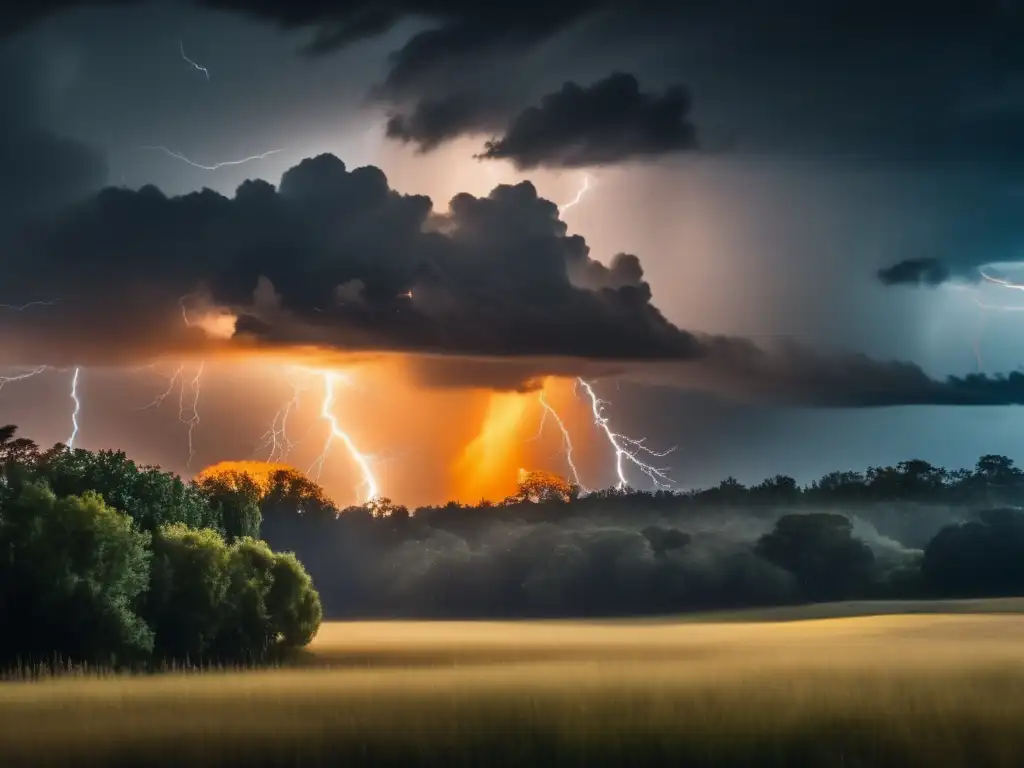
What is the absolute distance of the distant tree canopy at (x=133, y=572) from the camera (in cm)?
7481

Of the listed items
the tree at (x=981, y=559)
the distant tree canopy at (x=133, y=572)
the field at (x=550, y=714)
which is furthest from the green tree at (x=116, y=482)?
the tree at (x=981, y=559)

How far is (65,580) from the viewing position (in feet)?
244

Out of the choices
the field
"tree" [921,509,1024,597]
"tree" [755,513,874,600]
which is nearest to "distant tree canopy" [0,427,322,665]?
the field

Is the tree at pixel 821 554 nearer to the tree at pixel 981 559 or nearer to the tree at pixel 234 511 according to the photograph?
the tree at pixel 981 559

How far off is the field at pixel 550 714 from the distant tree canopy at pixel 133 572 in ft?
21.5

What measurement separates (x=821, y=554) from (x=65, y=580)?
135m

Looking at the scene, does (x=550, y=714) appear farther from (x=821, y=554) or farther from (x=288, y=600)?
(x=821, y=554)

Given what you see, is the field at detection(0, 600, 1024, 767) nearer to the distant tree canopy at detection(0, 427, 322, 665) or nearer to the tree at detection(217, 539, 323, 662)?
the distant tree canopy at detection(0, 427, 322, 665)

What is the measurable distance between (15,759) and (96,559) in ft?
123

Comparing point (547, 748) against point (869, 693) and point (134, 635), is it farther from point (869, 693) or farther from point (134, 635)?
point (134, 635)

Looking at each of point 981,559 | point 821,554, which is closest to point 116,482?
point 981,559

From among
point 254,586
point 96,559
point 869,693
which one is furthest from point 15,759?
point 254,586

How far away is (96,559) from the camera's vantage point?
75500 millimetres

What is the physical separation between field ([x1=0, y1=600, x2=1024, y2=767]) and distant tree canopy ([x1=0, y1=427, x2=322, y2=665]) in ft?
21.5
